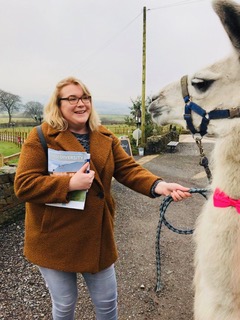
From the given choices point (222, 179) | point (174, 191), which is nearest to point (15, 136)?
point (174, 191)

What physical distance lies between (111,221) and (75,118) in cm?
68

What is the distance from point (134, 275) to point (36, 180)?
7.25 feet

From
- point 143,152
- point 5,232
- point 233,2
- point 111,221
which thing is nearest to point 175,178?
point 143,152

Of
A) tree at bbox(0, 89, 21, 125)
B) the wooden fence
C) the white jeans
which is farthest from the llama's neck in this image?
tree at bbox(0, 89, 21, 125)

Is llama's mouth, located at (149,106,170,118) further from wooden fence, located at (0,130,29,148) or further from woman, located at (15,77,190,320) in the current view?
wooden fence, located at (0,130,29,148)

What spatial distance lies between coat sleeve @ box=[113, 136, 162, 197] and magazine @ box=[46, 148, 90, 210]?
35 cm

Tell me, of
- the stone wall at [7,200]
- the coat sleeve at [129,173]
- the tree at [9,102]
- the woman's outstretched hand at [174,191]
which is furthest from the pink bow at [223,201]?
the tree at [9,102]

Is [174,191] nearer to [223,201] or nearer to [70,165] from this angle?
[223,201]

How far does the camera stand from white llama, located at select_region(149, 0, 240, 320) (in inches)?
55.3

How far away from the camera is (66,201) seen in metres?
1.59

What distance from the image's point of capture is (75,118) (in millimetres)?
1725

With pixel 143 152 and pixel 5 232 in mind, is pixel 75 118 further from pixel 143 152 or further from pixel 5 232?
pixel 143 152

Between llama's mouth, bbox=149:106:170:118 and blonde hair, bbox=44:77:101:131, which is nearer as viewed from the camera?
blonde hair, bbox=44:77:101:131

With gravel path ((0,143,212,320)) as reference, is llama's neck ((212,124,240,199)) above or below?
above
